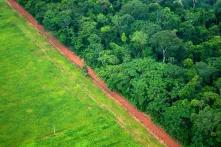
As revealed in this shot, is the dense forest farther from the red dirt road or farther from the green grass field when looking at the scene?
the green grass field

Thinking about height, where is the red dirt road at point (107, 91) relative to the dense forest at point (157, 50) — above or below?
below

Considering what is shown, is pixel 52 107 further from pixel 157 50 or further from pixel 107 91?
pixel 157 50

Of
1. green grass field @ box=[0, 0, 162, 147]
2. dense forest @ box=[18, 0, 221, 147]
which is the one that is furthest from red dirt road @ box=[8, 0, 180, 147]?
dense forest @ box=[18, 0, 221, 147]

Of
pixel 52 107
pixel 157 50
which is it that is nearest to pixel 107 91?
pixel 52 107

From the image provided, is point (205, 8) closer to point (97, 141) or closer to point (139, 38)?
point (139, 38)

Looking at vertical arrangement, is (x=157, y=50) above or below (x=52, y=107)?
above

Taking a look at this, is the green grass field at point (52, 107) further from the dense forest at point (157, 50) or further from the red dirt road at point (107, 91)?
the dense forest at point (157, 50)

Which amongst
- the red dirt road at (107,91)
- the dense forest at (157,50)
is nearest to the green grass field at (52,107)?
the red dirt road at (107,91)

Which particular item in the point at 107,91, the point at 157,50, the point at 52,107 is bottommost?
the point at 52,107

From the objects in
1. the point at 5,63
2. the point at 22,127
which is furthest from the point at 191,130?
the point at 5,63
